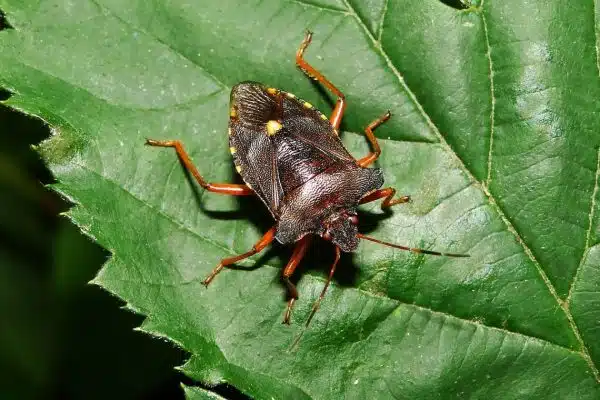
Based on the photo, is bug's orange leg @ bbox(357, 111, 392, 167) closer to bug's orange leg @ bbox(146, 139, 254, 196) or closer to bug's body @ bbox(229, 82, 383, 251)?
bug's body @ bbox(229, 82, 383, 251)

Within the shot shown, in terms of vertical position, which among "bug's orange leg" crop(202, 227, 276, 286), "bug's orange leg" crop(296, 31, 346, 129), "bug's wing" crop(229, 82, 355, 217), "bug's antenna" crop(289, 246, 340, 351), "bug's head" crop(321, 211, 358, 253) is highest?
"bug's orange leg" crop(296, 31, 346, 129)

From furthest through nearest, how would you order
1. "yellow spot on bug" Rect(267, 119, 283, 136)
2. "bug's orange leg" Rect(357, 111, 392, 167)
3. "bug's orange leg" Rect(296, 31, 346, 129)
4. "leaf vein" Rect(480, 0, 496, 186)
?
"yellow spot on bug" Rect(267, 119, 283, 136), "bug's orange leg" Rect(296, 31, 346, 129), "bug's orange leg" Rect(357, 111, 392, 167), "leaf vein" Rect(480, 0, 496, 186)

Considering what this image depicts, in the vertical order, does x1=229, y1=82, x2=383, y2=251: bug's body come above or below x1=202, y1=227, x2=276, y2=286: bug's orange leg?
above

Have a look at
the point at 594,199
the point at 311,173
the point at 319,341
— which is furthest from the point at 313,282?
the point at 594,199

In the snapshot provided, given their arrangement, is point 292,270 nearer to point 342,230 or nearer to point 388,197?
point 342,230

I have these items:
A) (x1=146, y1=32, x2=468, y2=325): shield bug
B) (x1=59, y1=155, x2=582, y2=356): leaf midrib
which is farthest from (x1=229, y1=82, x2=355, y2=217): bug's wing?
(x1=59, y1=155, x2=582, y2=356): leaf midrib

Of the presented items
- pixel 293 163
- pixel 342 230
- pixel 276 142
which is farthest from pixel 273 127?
pixel 342 230

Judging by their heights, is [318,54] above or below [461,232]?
above

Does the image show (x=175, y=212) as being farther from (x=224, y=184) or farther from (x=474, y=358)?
(x=474, y=358)
